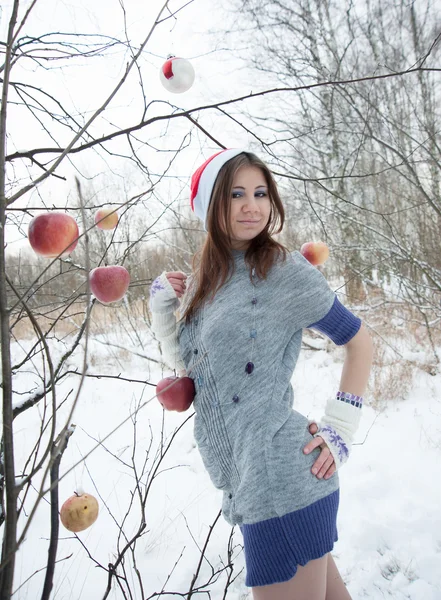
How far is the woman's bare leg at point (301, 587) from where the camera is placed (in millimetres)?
919

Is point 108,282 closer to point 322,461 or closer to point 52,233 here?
point 52,233

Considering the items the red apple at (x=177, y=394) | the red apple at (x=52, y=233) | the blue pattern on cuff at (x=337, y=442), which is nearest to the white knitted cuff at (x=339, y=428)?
the blue pattern on cuff at (x=337, y=442)

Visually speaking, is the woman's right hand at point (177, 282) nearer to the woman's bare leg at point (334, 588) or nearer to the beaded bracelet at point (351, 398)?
the beaded bracelet at point (351, 398)

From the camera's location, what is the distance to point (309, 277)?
3.55 ft

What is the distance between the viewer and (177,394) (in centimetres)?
109

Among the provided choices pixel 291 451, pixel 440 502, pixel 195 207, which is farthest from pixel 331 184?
pixel 291 451

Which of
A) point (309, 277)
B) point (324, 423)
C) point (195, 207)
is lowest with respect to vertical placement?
point (324, 423)

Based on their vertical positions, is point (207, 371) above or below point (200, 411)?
above

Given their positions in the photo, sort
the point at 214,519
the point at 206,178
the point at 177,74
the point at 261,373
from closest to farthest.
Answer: the point at 261,373
the point at 206,178
the point at 177,74
the point at 214,519

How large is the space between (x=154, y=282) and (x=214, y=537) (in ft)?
5.87

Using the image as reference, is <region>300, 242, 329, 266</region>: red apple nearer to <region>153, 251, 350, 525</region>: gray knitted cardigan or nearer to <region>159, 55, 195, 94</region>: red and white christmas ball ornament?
<region>153, 251, 350, 525</region>: gray knitted cardigan

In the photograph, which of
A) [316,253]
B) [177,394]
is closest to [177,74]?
[316,253]

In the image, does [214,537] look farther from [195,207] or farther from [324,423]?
[195,207]

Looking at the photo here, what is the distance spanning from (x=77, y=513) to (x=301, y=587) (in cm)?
61
